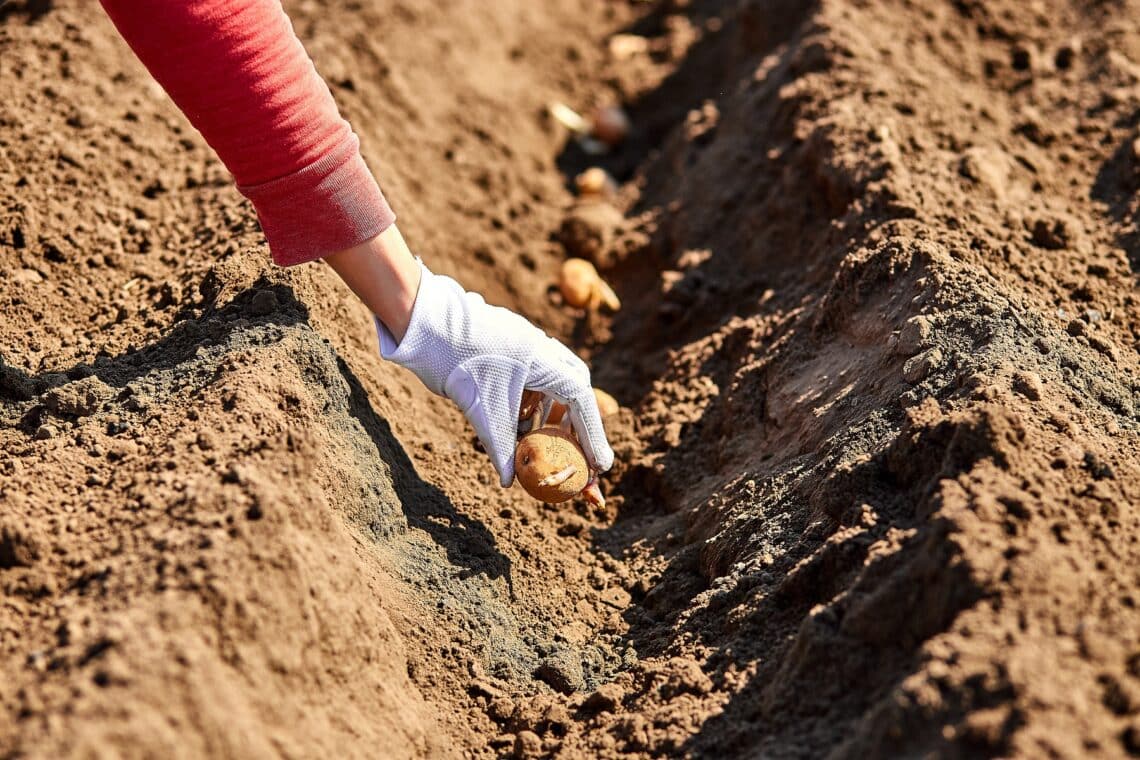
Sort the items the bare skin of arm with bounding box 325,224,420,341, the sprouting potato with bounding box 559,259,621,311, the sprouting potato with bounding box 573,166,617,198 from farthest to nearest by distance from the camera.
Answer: the sprouting potato with bounding box 573,166,617,198 → the sprouting potato with bounding box 559,259,621,311 → the bare skin of arm with bounding box 325,224,420,341

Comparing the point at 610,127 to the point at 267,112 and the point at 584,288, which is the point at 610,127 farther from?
the point at 267,112

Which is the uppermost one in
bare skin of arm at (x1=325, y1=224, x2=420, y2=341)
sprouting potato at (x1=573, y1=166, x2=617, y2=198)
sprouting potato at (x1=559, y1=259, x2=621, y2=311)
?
bare skin of arm at (x1=325, y1=224, x2=420, y2=341)

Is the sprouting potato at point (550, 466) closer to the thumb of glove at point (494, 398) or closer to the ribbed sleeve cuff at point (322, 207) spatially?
the thumb of glove at point (494, 398)

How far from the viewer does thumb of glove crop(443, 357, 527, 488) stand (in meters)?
2.71

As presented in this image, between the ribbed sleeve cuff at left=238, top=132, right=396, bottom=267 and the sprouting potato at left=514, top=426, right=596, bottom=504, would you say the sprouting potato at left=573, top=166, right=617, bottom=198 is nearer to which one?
the sprouting potato at left=514, top=426, right=596, bottom=504

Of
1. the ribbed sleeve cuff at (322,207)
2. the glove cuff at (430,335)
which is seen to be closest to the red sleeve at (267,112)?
the ribbed sleeve cuff at (322,207)

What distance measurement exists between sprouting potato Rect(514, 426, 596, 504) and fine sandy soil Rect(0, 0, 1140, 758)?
0.22 m

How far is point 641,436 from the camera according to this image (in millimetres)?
3432

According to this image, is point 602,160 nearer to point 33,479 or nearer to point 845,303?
point 845,303

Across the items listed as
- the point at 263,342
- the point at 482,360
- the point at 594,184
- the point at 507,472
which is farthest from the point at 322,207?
the point at 594,184

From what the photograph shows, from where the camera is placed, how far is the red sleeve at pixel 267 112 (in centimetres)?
220

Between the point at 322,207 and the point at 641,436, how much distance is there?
1417 mm

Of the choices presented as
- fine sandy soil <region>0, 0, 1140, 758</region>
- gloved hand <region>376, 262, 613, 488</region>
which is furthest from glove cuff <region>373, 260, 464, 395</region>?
fine sandy soil <region>0, 0, 1140, 758</region>

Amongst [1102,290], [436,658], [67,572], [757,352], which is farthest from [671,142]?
[67,572]
